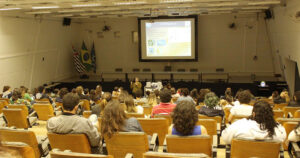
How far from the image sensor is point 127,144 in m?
3.09

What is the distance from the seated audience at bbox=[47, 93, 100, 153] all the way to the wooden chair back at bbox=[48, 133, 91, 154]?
0.17ft

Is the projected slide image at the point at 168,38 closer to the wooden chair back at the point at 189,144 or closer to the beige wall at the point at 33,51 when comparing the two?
the beige wall at the point at 33,51

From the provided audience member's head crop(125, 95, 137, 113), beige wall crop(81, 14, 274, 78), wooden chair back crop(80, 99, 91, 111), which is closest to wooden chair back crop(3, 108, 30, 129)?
wooden chair back crop(80, 99, 91, 111)

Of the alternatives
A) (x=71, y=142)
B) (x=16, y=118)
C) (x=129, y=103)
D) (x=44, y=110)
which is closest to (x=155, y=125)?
(x=129, y=103)

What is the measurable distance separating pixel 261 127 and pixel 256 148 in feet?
0.77

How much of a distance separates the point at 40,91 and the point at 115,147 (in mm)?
5812

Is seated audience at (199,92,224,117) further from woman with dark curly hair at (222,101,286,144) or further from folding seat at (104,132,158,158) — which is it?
folding seat at (104,132,158,158)

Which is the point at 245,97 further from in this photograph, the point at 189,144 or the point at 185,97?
the point at 189,144

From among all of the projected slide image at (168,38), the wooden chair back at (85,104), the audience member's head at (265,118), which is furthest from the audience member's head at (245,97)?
the projected slide image at (168,38)

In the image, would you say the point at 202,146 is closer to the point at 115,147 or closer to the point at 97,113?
the point at 115,147

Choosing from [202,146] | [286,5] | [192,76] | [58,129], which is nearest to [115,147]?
[58,129]

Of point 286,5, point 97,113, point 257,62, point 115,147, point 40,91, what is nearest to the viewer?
point 115,147

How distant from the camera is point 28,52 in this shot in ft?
38.8

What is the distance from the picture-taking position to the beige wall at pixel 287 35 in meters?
8.65
